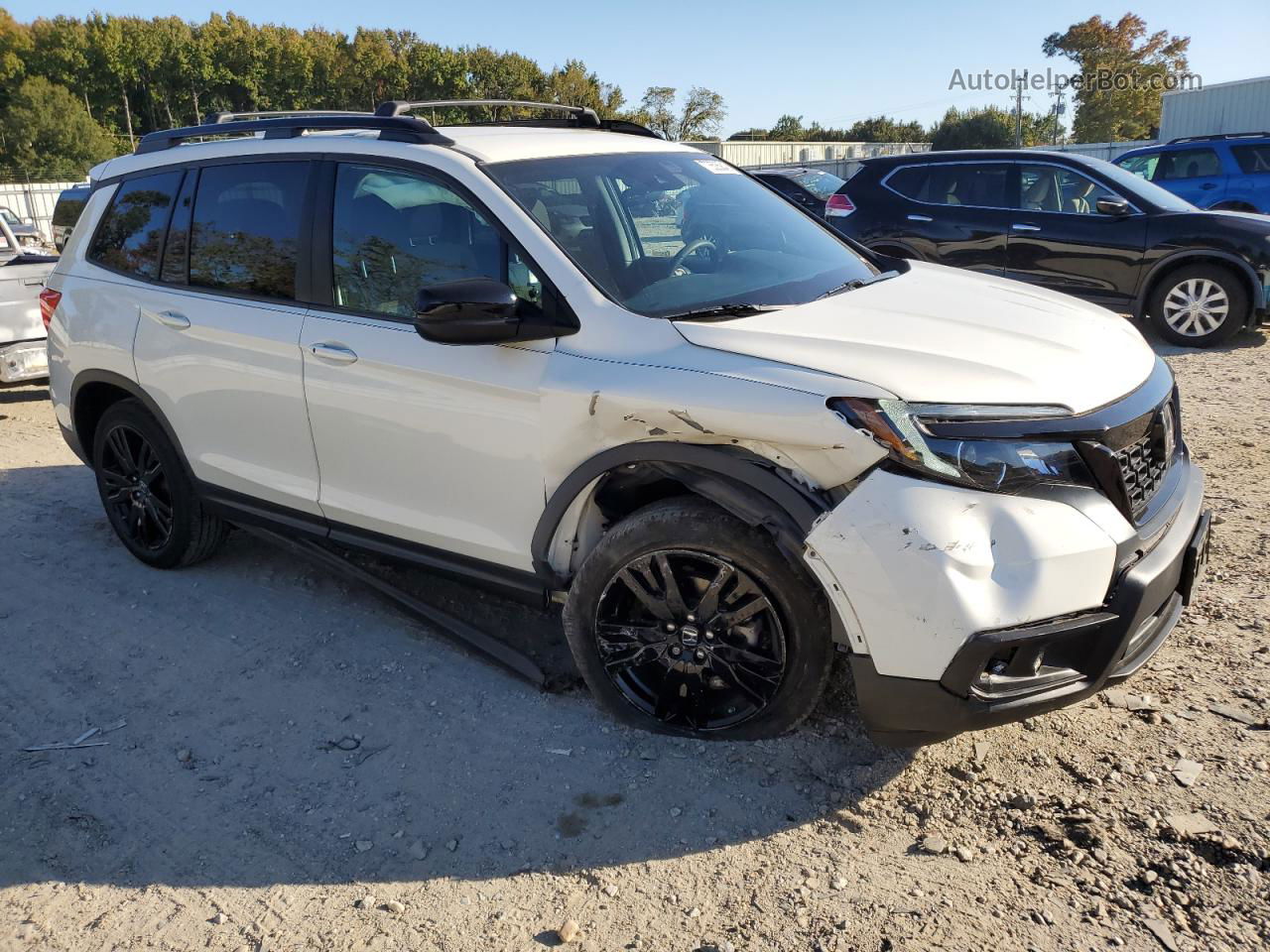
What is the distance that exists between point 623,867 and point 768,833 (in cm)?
42

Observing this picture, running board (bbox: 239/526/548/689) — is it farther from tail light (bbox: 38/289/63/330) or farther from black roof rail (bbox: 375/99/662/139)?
black roof rail (bbox: 375/99/662/139)

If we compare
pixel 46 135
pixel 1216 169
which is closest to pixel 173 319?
pixel 1216 169

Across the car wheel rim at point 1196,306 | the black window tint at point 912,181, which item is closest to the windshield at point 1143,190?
the car wheel rim at point 1196,306

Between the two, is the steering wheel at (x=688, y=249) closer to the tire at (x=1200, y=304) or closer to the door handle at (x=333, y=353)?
the door handle at (x=333, y=353)

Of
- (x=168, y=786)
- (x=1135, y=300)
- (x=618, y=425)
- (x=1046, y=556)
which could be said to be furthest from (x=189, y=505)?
(x=1135, y=300)

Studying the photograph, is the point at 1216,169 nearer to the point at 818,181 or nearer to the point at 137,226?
the point at 818,181

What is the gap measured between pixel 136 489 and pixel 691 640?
312cm

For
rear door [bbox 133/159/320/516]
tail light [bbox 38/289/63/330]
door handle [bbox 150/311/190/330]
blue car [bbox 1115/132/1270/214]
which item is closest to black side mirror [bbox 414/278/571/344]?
rear door [bbox 133/159/320/516]

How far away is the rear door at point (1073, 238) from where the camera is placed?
8.99 m

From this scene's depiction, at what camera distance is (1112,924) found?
246 cm

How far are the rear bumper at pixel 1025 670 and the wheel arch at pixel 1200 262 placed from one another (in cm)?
709

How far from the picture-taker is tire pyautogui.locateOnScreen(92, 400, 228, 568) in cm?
467

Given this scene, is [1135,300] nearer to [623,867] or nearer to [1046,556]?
[1046,556]

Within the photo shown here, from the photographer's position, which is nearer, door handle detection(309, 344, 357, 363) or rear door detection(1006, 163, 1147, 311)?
door handle detection(309, 344, 357, 363)
